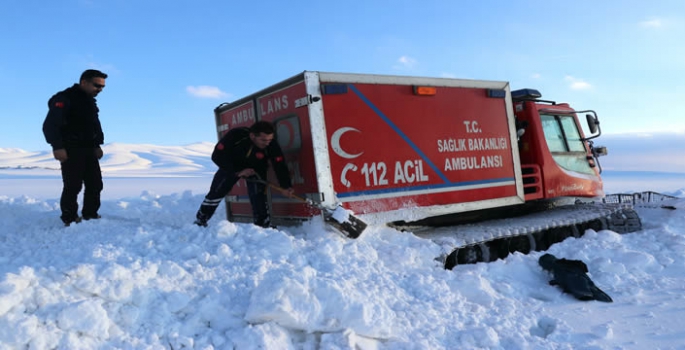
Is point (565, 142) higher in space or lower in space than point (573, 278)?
higher

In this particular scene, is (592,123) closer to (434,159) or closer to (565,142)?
(565,142)

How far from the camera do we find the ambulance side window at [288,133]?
532 centimetres

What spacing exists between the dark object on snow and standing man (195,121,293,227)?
283cm

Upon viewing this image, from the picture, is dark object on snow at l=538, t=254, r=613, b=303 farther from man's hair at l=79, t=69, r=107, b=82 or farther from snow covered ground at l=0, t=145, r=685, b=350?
man's hair at l=79, t=69, r=107, b=82

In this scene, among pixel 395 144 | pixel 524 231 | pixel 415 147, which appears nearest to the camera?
pixel 395 144

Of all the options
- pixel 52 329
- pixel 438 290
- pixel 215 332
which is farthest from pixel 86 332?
pixel 438 290

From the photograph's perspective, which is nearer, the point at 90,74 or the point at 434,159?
the point at 90,74

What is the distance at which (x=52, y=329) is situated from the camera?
2.68 meters

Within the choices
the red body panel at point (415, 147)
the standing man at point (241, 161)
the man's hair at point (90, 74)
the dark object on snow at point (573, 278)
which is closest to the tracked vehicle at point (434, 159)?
the red body panel at point (415, 147)

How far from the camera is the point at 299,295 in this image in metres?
3.13

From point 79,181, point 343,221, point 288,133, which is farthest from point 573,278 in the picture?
point 79,181

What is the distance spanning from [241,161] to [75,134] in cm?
193

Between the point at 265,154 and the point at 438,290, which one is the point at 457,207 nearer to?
the point at 438,290

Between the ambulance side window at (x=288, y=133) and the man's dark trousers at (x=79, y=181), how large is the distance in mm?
2239
